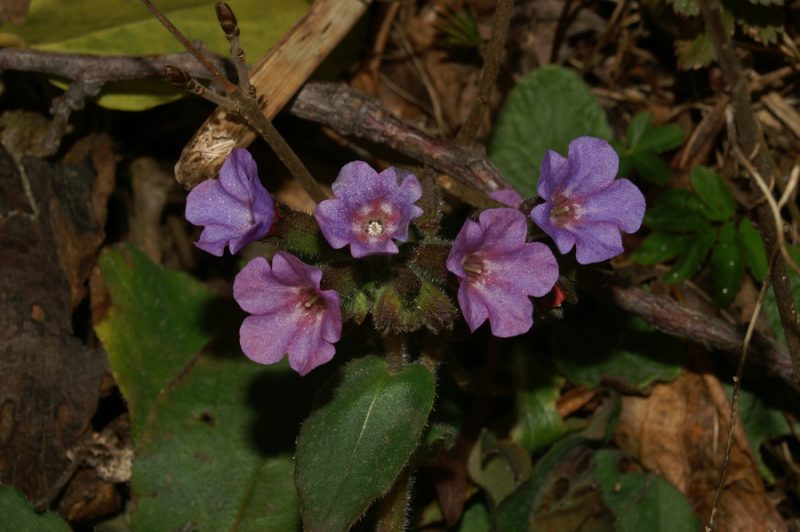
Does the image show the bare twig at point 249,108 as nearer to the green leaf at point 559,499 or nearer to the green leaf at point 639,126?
the green leaf at point 559,499

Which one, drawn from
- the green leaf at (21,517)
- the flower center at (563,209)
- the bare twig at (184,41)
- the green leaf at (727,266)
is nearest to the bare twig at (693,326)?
the green leaf at (727,266)

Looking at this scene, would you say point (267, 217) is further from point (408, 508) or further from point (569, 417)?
point (569, 417)

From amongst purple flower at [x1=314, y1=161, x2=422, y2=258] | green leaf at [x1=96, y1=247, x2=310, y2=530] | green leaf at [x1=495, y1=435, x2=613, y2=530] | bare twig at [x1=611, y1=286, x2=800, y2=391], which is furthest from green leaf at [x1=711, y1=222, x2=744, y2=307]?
green leaf at [x1=96, y1=247, x2=310, y2=530]

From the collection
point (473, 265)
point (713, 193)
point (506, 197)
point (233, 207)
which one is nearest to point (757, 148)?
point (713, 193)

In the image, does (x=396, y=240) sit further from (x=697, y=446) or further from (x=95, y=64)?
(x=697, y=446)

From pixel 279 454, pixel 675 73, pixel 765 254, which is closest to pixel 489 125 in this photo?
pixel 675 73

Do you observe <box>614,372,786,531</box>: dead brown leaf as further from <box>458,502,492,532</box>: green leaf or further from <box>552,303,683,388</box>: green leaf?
<box>458,502,492,532</box>: green leaf
